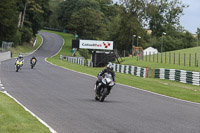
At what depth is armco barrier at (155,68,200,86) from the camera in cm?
3050

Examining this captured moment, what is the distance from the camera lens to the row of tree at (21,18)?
83312mm

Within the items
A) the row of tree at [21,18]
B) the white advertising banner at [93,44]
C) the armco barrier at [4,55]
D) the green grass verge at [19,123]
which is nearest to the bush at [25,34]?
the row of tree at [21,18]

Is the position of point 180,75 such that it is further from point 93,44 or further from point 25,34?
point 25,34

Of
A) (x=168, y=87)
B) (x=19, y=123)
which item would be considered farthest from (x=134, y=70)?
(x=19, y=123)

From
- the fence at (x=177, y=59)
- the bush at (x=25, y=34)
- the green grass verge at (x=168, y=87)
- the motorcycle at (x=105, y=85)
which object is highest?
the bush at (x=25, y=34)

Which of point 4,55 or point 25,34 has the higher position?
point 25,34

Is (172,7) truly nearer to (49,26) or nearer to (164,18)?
(164,18)

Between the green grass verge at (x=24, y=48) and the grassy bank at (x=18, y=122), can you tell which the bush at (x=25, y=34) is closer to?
the green grass verge at (x=24, y=48)

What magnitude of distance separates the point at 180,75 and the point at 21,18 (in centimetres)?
7904

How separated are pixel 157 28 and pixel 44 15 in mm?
38258

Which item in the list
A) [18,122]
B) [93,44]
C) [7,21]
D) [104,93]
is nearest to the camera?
[18,122]

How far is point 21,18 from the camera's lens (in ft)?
349

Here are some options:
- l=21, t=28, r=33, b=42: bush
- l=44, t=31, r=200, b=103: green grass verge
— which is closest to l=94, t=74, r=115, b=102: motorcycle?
l=44, t=31, r=200, b=103: green grass verge

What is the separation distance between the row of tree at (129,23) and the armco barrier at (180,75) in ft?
173
